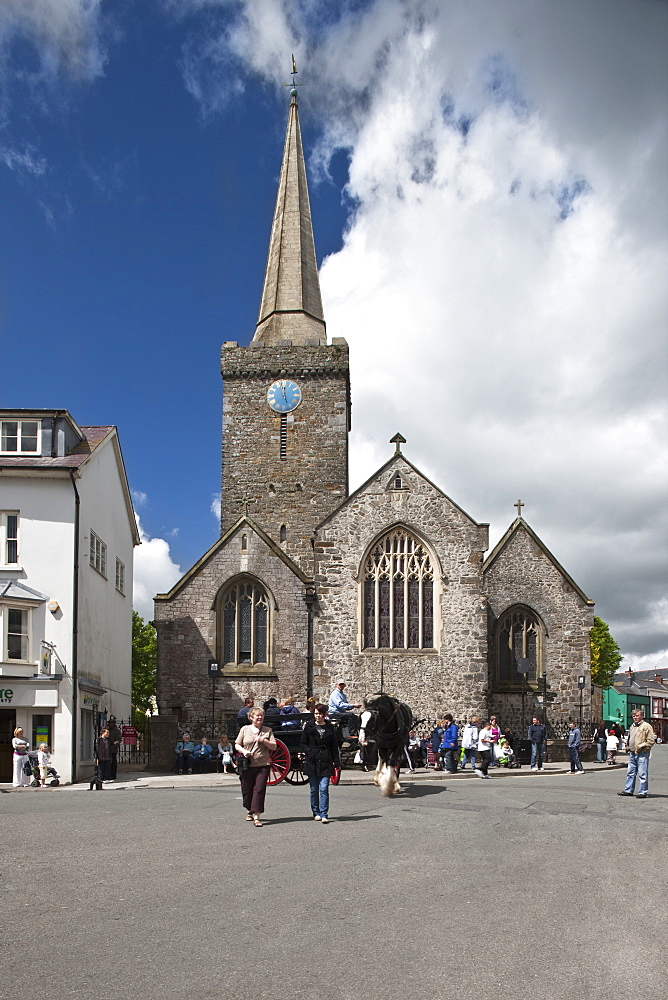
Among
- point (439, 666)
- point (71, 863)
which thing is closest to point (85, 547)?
point (439, 666)

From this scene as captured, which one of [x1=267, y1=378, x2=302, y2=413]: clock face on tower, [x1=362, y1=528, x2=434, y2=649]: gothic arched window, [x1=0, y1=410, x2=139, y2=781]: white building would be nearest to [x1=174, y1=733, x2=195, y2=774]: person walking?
[x1=0, y1=410, x2=139, y2=781]: white building

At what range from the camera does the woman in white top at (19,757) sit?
24.8m

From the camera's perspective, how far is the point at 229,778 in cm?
2506

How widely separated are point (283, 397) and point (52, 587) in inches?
704

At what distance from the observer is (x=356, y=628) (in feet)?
118

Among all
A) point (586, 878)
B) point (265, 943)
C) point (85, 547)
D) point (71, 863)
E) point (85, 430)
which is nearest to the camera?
point (265, 943)

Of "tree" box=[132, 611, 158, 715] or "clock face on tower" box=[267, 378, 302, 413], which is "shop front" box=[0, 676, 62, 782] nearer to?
"clock face on tower" box=[267, 378, 302, 413]

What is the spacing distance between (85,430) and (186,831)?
22.6 m

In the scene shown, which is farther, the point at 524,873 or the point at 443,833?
the point at 443,833

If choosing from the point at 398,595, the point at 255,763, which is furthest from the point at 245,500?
the point at 255,763

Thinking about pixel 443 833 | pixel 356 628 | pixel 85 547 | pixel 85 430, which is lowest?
pixel 443 833

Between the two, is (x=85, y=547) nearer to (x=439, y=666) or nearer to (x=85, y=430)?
(x=85, y=430)

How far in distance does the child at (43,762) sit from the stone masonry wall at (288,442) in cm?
1729

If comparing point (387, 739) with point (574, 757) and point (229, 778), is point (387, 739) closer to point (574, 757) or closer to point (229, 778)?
point (229, 778)
